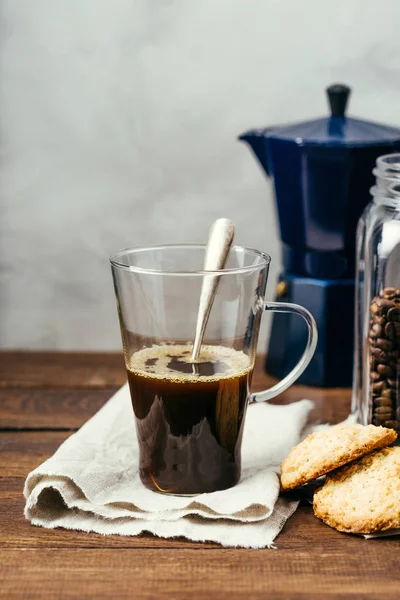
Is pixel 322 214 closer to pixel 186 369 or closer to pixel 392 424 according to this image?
pixel 392 424

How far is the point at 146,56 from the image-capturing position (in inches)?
62.4

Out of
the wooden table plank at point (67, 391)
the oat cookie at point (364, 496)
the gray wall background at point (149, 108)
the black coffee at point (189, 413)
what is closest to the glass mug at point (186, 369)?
the black coffee at point (189, 413)

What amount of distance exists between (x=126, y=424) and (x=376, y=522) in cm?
39

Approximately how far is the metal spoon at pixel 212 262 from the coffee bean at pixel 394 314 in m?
0.23

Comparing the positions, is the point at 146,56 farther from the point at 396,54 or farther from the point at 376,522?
the point at 376,522

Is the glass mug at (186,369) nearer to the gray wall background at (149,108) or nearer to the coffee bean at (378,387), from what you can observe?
the coffee bean at (378,387)

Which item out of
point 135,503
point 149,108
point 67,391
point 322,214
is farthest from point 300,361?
point 149,108

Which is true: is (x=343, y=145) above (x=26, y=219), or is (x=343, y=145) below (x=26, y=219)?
above

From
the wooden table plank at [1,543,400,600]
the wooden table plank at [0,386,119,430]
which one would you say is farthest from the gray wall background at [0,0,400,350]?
the wooden table plank at [1,543,400,600]

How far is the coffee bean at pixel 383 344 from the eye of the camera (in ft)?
3.36

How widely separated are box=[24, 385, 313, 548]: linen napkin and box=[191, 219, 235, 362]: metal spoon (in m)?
0.15

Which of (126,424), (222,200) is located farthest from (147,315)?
(222,200)

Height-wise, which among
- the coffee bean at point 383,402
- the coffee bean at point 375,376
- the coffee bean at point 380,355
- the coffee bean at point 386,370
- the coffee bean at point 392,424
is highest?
the coffee bean at point 380,355

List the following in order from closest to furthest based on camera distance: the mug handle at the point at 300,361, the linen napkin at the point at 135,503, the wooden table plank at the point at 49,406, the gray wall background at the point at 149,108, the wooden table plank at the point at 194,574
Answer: the wooden table plank at the point at 194,574
the linen napkin at the point at 135,503
the mug handle at the point at 300,361
the wooden table plank at the point at 49,406
the gray wall background at the point at 149,108
